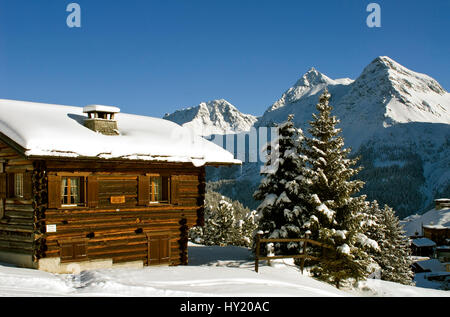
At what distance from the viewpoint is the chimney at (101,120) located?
1703cm

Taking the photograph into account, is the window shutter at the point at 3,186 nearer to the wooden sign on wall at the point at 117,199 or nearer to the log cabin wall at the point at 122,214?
the log cabin wall at the point at 122,214

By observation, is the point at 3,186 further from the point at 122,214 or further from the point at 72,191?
the point at 122,214

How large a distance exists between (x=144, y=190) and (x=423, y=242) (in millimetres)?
80751

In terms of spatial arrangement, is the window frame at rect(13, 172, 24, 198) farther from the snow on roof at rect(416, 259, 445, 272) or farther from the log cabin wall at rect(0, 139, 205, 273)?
the snow on roof at rect(416, 259, 445, 272)

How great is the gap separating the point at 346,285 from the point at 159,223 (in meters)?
10.2

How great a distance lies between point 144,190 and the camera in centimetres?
1717

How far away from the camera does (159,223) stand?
58.4ft

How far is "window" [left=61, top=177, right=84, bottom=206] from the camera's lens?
15.4m

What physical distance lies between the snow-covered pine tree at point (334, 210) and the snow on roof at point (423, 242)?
6930 centimetres

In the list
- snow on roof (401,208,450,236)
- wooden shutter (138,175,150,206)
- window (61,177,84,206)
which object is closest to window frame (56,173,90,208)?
window (61,177,84,206)

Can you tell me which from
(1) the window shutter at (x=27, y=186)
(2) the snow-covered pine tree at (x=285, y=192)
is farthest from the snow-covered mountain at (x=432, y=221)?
(1) the window shutter at (x=27, y=186)
